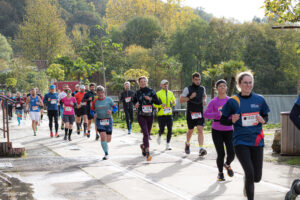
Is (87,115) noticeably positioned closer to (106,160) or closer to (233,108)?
(106,160)

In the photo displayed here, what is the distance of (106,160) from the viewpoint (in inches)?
382

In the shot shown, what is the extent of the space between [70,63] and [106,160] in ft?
117

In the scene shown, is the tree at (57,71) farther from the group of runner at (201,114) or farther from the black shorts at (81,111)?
the black shorts at (81,111)

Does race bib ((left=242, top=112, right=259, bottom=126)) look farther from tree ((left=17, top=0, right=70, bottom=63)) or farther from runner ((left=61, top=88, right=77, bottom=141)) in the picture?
tree ((left=17, top=0, right=70, bottom=63))

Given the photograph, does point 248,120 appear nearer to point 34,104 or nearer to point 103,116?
point 103,116

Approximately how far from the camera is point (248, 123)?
17.3ft

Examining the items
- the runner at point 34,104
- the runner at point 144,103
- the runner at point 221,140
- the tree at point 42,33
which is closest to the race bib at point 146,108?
the runner at point 144,103

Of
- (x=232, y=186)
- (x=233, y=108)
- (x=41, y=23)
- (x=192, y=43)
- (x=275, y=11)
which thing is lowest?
(x=232, y=186)

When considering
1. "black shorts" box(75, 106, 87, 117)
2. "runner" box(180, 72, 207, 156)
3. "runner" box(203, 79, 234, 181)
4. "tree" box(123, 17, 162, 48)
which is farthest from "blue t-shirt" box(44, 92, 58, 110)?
"tree" box(123, 17, 162, 48)

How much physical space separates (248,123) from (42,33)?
7775cm

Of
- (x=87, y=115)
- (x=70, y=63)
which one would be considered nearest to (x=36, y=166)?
(x=87, y=115)

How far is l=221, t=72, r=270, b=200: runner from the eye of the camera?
207 inches

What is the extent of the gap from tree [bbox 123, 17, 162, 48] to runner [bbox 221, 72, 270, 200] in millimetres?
68821

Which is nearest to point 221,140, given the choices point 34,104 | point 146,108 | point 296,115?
point 146,108
